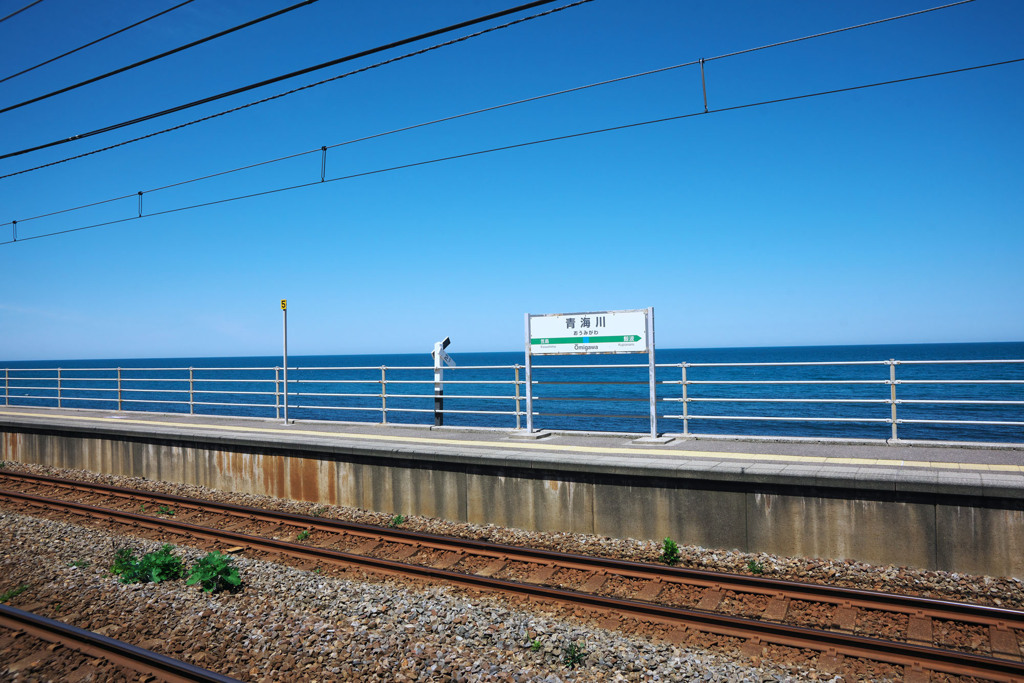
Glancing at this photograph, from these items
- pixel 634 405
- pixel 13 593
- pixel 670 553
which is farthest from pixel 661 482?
pixel 634 405

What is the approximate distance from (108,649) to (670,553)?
587cm

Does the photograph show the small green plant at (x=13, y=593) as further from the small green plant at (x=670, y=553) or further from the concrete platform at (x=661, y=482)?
the small green plant at (x=670, y=553)

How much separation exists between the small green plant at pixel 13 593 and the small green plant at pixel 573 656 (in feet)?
20.2

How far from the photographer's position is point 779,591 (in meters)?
6.65

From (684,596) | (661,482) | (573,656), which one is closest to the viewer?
(573,656)

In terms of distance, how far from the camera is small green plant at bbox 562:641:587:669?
5316 millimetres

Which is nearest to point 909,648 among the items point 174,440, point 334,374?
point 174,440

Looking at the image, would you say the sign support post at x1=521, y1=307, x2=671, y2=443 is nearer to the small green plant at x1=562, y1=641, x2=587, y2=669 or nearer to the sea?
the sea

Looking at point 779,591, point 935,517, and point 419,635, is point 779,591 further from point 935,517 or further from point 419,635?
point 419,635

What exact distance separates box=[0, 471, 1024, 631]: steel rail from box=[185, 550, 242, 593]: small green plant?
2189 millimetres

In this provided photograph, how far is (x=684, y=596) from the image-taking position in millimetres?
6785

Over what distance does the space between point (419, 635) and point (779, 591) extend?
3.63 metres

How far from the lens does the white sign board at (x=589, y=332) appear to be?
10727 millimetres

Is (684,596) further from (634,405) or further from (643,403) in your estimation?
(634,405)
